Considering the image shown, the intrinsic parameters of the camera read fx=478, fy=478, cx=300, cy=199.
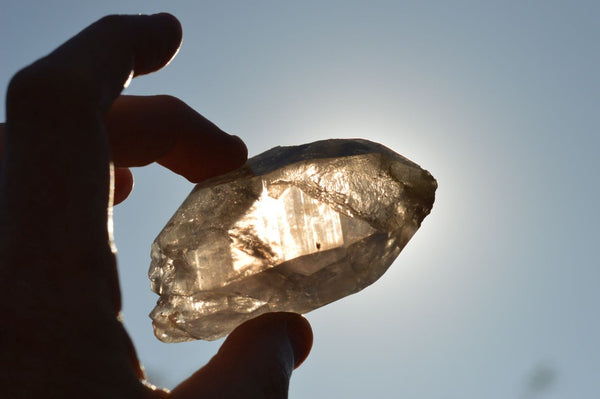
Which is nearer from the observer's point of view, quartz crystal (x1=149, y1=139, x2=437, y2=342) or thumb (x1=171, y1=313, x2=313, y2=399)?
thumb (x1=171, y1=313, x2=313, y2=399)

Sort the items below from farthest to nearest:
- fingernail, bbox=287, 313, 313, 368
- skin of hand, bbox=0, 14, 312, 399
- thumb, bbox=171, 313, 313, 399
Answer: fingernail, bbox=287, 313, 313, 368 < thumb, bbox=171, 313, 313, 399 < skin of hand, bbox=0, 14, 312, 399

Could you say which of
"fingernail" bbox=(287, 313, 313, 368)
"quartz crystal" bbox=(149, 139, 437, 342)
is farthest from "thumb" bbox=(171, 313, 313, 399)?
"quartz crystal" bbox=(149, 139, 437, 342)

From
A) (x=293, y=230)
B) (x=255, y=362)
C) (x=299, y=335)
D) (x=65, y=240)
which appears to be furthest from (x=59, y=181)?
(x=293, y=230)

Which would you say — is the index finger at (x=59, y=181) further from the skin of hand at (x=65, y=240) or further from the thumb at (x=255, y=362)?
the thumb at (x=255, y=362)

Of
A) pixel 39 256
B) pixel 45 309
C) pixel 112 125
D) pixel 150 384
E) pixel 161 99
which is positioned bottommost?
pixel 150 384

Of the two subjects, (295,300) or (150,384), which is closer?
(150,384)

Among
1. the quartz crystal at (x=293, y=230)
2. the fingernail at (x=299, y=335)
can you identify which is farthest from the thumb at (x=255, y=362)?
the quartz crystal at (x=293, y=230)

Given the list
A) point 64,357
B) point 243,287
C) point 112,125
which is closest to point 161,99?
point 112,125

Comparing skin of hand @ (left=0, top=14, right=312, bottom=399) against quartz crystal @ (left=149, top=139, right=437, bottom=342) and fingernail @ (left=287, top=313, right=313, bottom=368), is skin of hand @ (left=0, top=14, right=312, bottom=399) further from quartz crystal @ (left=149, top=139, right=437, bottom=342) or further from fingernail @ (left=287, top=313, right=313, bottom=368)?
quartz crystal @ (left=149, top=139, right=437, bottom=342)

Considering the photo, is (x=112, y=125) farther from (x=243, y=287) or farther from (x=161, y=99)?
(x=243, y=287)

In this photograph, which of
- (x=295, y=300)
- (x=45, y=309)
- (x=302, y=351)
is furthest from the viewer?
(x=295, y=300)
